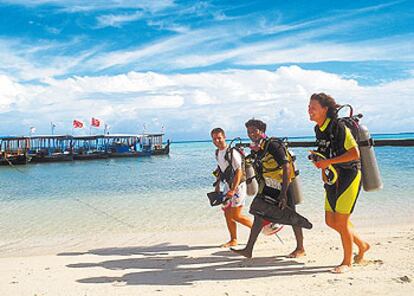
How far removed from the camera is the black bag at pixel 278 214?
15.9 feet

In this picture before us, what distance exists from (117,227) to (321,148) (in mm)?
5729

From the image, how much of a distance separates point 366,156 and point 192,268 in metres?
2.31

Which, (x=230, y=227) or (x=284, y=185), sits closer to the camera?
(x=284, y=185)

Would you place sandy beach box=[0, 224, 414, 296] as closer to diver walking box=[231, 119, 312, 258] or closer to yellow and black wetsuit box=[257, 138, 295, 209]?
diver walking box=[231, 119, 312, 258]

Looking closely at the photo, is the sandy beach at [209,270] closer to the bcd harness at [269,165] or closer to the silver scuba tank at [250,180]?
the silver scuba tank at [250,180]

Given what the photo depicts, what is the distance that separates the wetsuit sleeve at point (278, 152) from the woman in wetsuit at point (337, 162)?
49cm

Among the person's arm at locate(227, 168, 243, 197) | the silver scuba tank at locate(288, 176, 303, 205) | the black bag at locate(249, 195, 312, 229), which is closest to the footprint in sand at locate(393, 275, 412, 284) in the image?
the black bag at locate(249, 195, 312, 229)

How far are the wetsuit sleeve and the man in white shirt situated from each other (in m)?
0.85

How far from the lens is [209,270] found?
4.82m

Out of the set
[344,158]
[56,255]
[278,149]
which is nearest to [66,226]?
[56,255]

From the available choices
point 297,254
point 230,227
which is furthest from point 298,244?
point 230,227

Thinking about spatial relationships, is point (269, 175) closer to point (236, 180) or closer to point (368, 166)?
point (236, 180)

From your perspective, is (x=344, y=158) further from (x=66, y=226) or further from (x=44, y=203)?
(x=44, y=203)

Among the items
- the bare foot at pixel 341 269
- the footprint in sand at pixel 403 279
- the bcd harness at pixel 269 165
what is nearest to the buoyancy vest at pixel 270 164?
the bcd harness at pixel 269 165
